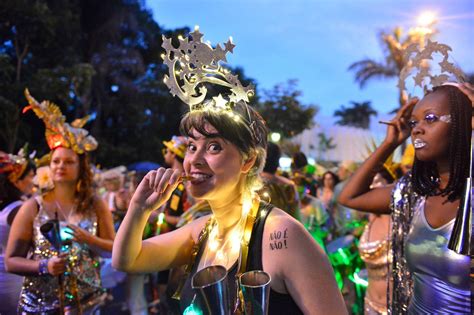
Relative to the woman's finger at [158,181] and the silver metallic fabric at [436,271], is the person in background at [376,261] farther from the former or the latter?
the woman's finger at [158,181]

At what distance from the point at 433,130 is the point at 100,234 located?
8.77 feet

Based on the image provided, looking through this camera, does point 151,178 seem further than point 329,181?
No

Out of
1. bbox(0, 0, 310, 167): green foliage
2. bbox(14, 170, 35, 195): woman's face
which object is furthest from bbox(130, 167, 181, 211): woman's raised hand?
bbox(0, 0, 310, 167): green foliage

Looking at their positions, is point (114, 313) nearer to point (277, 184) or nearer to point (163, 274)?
point (163, 274)

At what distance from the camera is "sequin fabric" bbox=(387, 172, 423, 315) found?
8.30 feet

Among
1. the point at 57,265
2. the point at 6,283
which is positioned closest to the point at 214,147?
the point at 57,265

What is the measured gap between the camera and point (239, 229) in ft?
6.61

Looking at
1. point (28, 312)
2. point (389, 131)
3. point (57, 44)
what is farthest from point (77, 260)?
point (57, 44)

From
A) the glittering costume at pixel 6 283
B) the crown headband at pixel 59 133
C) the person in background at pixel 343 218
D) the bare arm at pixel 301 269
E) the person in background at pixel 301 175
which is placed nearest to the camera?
the bare arm at pixel 301 269

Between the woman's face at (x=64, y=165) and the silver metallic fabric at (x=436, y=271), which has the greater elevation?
the woman's face at (x=64, y=165)

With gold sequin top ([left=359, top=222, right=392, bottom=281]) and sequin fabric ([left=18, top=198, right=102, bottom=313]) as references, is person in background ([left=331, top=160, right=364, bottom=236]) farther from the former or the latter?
sequin fabric ([left=18, top=198, right=102, bottom=313])

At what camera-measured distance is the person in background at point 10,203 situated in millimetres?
3744

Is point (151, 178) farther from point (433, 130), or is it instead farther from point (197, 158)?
point (433, 130)

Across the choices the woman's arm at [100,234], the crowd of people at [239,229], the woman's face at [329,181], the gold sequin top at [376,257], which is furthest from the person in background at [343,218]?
the woman's arm at [100,234]
